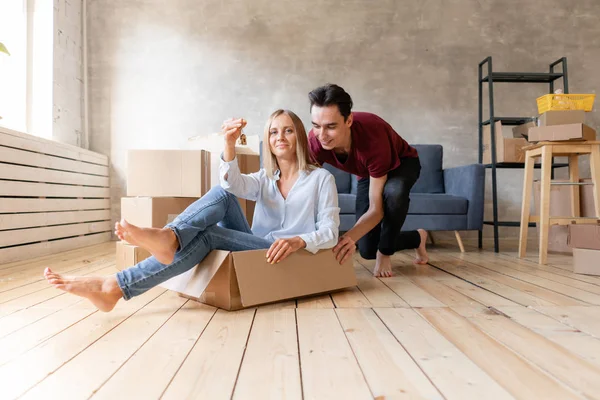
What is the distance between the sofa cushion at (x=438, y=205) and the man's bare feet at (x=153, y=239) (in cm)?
226

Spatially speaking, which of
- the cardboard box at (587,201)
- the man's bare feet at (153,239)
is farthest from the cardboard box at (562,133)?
the man's bare feet at (153,239)

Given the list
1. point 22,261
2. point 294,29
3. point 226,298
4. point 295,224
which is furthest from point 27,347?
point 294,29

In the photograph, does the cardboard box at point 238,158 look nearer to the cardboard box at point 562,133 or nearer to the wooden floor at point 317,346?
the wooden floor at point 317,346

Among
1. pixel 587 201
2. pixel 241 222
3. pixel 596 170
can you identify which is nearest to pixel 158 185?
pixel 241 222

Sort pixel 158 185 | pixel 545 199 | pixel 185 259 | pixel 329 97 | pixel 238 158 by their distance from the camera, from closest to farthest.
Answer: pixel 185 259, pixel 329 97, pixel 158 185, pixel 238 158, pixel 545 199

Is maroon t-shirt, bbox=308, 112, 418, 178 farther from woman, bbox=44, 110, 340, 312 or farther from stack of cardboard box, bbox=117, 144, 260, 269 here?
stack of cardboard box, bbox=117, 144, 260, 269

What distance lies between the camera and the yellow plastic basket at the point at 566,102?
2807 mm

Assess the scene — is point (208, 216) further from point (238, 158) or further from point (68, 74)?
point (68, 74)

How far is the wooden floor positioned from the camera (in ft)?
2.89

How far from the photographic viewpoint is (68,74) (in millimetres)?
3752

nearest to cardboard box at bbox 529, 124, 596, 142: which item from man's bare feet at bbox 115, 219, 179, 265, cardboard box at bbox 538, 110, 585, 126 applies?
cardboard box at bbox 538, 110, 585, 126

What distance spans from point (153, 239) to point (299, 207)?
1.87 ft

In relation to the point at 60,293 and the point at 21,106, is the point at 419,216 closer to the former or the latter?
the point at 60,293

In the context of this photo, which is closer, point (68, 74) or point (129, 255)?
point (129, 255)
